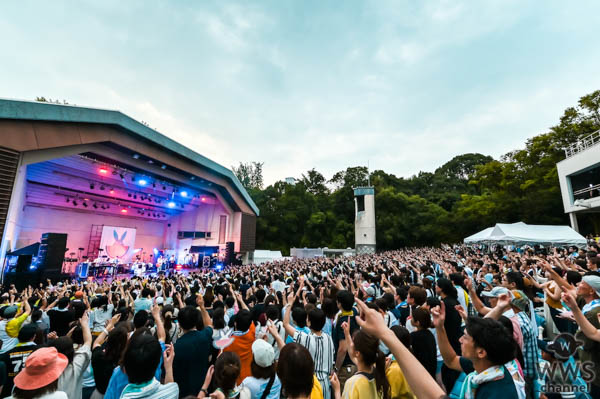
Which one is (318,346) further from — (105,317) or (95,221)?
(95,221)

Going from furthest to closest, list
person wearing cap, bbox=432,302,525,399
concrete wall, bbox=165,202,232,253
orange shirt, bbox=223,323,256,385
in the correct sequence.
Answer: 1. concrete wall, bbox=165,202,232,253
2. orange shirt, bbox=223,323,256,385
3. person wearing cap, bbox=432,302,525,399

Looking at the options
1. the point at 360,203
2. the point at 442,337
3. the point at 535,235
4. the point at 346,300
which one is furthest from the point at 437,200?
the point at 442,337

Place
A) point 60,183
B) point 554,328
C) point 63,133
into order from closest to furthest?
1. point 554,328
2. point 63,133
3. point 60,183

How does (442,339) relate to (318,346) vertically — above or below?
above

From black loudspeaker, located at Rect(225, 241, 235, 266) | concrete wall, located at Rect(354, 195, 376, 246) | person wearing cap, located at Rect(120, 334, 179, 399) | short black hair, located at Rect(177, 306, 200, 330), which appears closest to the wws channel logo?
person wearing cap, located at Rect(120, 334, 179, 399)

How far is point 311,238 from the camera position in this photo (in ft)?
105

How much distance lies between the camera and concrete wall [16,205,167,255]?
621 inches

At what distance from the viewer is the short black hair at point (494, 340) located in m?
1.25

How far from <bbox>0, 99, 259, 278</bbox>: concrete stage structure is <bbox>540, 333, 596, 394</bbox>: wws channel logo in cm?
1395

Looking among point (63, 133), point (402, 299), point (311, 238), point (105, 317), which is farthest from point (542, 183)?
point (63, 133)

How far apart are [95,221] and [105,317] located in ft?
63.5

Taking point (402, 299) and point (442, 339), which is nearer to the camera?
point (442, 339)

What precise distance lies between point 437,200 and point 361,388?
34873 millimetres

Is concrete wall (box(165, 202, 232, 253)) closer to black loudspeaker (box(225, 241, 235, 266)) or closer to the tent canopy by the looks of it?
black loudspeaker (box(225, 241, 235, 266))
